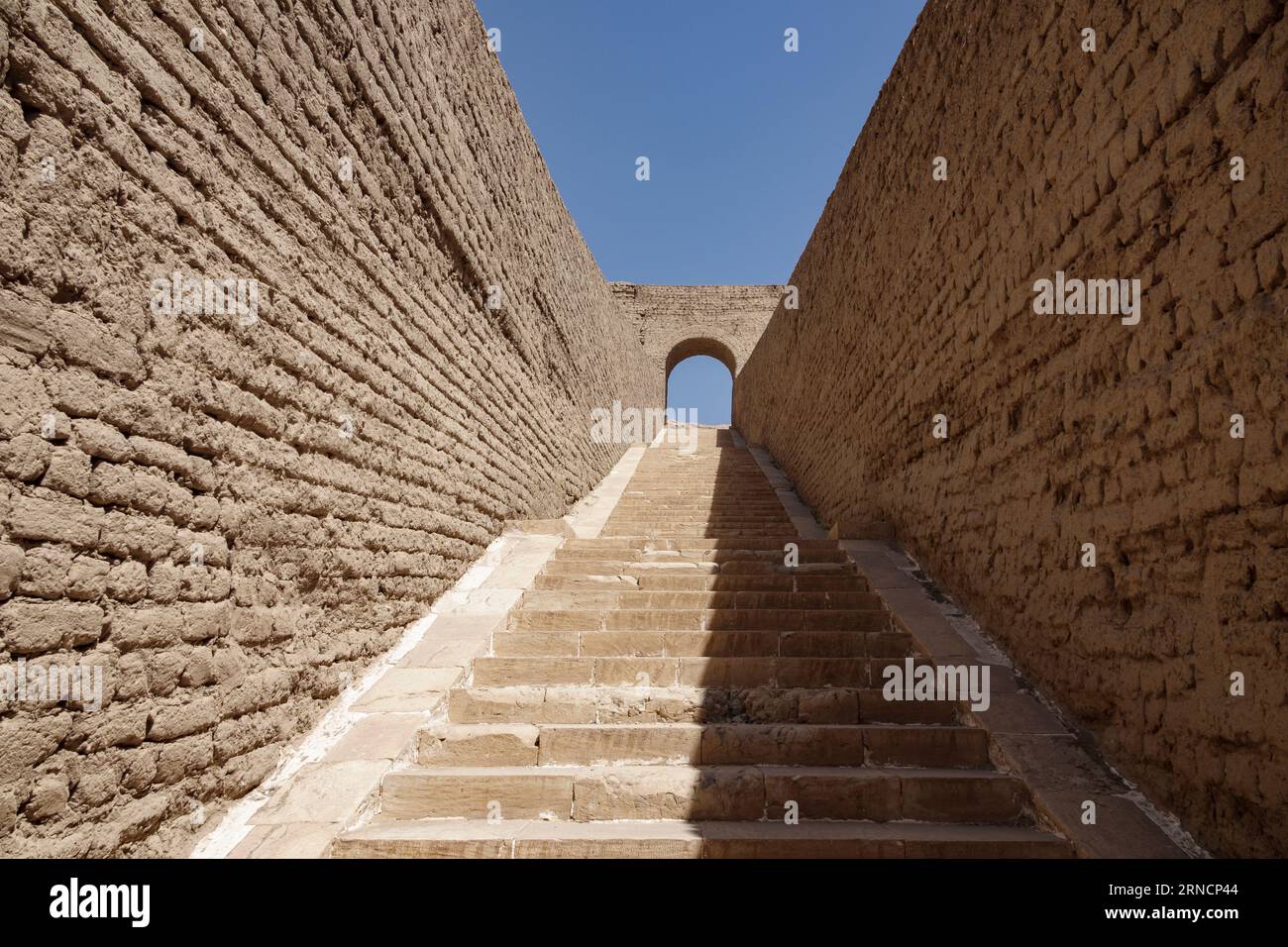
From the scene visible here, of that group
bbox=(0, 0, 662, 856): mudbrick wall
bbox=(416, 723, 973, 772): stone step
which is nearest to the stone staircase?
bbox=(416, 723, 973, 772): stone step

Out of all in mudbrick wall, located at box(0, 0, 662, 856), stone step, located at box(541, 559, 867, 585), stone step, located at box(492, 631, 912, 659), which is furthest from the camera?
stone step, located at box(541, 559, 867, 585)

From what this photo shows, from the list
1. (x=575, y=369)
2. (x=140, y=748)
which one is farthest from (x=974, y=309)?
(x=575, y=369)

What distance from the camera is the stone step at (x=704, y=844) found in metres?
2.51

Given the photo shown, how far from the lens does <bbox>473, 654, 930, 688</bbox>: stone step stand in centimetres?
370

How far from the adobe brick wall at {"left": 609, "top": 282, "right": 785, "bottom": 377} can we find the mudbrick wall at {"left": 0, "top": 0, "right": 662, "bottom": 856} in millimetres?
16518

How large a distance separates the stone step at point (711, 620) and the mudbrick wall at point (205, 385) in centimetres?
101

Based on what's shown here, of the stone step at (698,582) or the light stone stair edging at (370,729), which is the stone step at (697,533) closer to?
the stone step at (698,582)

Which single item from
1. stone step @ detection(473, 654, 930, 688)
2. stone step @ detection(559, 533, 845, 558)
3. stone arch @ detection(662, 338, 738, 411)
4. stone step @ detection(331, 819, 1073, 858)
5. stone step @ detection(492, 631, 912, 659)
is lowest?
stone step @ detection(331, 819, 1073, 858)

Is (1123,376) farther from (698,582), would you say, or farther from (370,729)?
(370,729)

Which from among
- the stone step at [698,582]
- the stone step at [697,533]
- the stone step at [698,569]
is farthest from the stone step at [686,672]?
the stone step at [697,533]

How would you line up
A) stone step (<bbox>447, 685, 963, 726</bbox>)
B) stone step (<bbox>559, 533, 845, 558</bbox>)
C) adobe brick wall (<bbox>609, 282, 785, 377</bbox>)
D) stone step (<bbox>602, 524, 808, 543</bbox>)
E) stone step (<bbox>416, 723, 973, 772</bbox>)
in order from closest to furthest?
stone step (<bbox>416, 723, 973, 772</bbox>)
stone step (<bbox>447, 685, 963, 726</bbox>)
stone step (<bbox>559, 533, 845, 558</bbox>)
stone step (<bbox>602, 524, 808, 543</bbox>)
adobe brick wall (<bbox>609, 282, 785, 377</bbox>)

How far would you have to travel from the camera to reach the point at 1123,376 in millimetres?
2758

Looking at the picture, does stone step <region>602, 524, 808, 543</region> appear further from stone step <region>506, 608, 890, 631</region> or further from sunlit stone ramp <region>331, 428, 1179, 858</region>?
stone step <region>506, 608, 890, 631</region>
